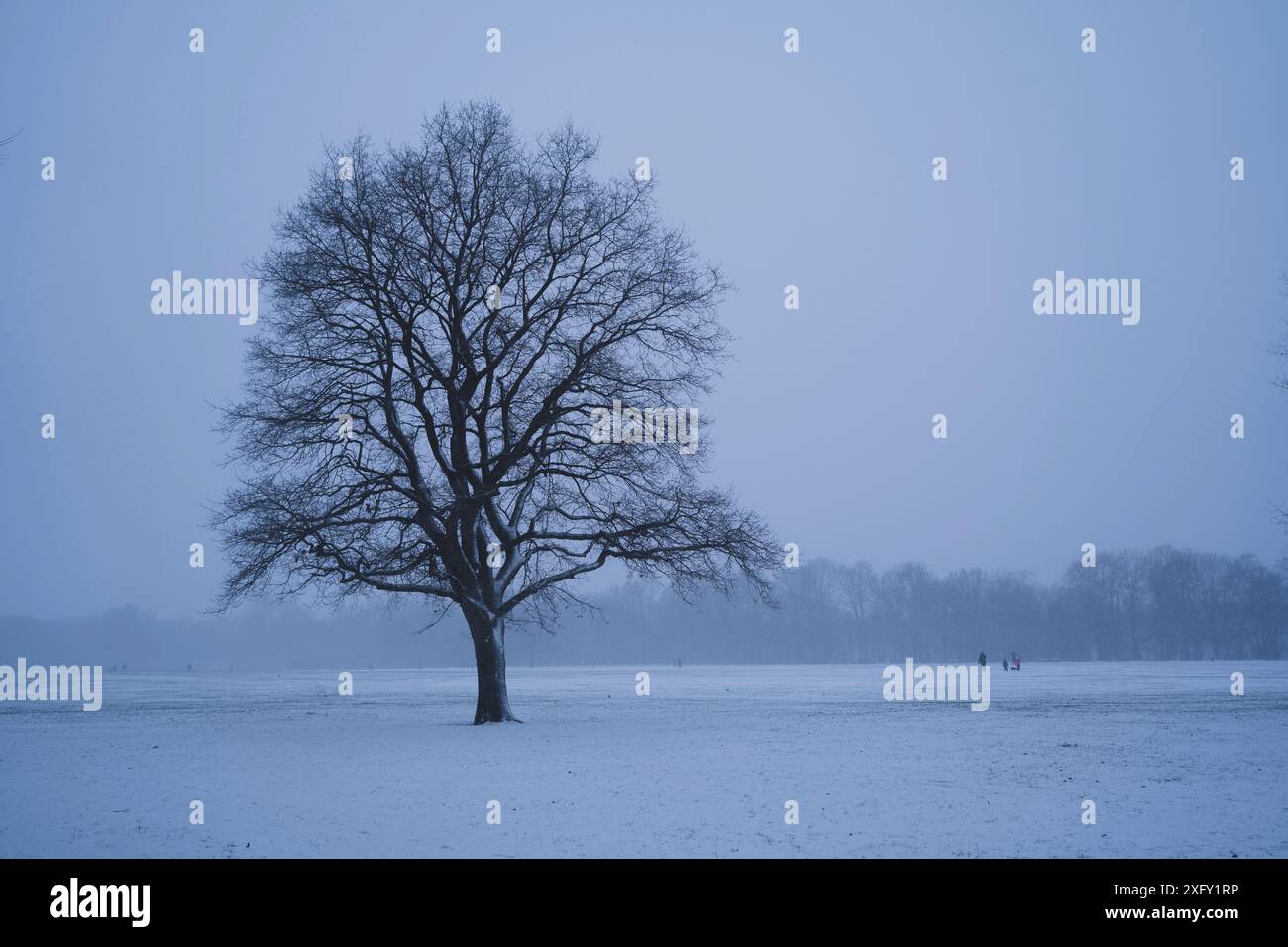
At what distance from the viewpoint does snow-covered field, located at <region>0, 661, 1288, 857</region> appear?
13266mm

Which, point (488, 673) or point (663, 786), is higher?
point (488, 673)

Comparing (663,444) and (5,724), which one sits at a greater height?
(663,444)

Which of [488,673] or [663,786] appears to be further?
[488,673]

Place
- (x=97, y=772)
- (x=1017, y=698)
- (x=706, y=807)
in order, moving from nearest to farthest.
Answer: (x=706, y=807) → (x=97, y=772) → (x=1017, y=698)

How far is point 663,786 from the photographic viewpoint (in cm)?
1761

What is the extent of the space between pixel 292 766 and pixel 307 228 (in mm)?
15439

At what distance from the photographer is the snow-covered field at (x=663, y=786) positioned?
1327 cm

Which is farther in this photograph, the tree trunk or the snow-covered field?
the tree trunk

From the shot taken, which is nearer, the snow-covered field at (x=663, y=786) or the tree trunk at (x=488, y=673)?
the snow-covered field at (x=663, y=786)

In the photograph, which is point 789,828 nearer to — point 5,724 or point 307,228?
point 307,228

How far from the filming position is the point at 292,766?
68.2 feet
